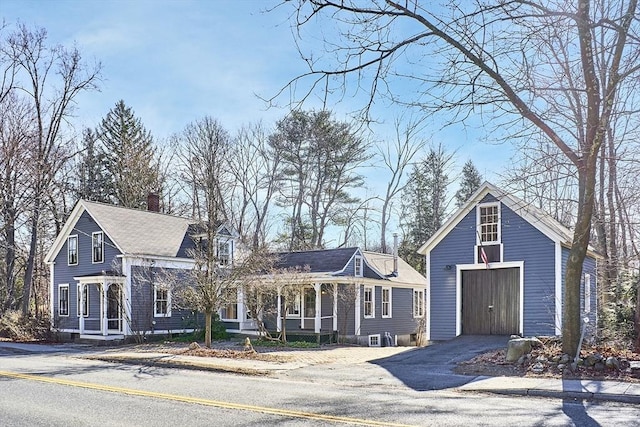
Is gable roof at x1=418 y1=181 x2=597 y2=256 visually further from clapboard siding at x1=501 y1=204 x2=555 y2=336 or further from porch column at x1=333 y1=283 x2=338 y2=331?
porch column at x1=333 y1=283 x2=338 y2=331

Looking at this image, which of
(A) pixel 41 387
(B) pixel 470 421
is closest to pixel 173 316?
(A) pixel 41 387

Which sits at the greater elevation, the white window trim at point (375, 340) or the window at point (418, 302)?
the window at point (418, 302)

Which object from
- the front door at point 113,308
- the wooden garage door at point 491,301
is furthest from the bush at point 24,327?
the wooden garage door at point 491,301

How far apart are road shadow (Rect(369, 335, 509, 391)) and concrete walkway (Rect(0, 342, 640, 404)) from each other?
0.03m

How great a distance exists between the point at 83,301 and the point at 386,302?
1365cm

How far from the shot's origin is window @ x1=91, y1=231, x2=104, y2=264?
26844 mm

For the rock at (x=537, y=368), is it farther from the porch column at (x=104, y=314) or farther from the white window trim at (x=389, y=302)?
the porch column at (x=104, y=314)

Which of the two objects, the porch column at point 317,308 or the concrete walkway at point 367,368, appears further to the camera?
the porch column at point 317,308

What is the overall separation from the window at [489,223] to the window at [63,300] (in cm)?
1932

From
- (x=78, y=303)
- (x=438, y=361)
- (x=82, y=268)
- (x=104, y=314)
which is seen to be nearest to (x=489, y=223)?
(x=438, y=361)

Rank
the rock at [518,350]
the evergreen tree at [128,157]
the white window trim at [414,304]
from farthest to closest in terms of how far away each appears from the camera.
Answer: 1. the evergreen tree at [128,157]
2. the white window trim at [414,304]
3. the rock at [518,350]

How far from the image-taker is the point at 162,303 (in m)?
26.7

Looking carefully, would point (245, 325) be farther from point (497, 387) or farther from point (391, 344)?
point (497, 387)

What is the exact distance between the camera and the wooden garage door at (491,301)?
19203 millimetres
